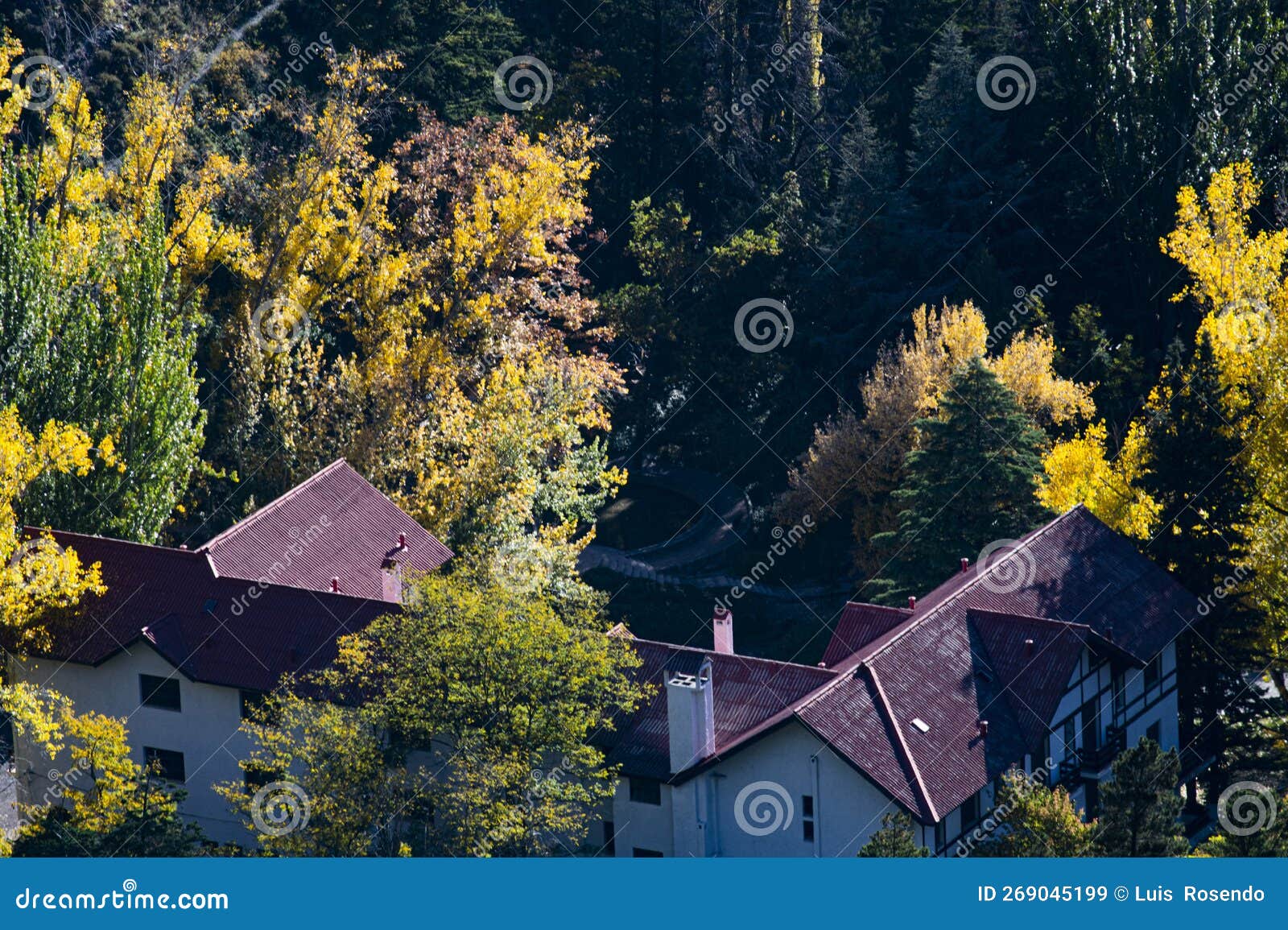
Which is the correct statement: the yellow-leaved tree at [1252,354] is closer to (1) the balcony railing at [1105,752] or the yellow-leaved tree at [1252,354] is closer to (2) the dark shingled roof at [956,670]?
(2) the dark shingled roof at [956,670]

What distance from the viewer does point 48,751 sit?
45375 mm

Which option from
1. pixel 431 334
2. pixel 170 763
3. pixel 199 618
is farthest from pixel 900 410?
pixel 170 763

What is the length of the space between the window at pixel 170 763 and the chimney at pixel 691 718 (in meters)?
12.4

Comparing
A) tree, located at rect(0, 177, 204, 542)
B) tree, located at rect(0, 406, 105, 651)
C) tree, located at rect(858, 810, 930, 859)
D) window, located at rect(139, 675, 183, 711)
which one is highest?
tree, located at rect(0, 177, 204, 542)

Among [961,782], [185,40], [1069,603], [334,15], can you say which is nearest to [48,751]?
[961,782]

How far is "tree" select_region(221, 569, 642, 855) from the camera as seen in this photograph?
38125 millimetres

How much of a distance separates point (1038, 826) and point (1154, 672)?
1360 centimetres

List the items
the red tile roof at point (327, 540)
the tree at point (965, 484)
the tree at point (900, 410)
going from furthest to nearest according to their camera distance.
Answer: the tree at point (900, 410) < the tree at point (965, 484) < the red tile roof at point (327, 540)

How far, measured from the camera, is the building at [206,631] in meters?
44.8

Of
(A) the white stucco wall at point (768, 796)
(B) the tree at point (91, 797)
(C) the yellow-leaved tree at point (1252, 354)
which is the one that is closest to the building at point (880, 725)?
(A) the white stucco wall at point (768, 796)

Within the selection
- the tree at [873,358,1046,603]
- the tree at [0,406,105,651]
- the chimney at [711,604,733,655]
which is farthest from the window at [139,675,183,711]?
the tree at [873,358,1046,603]

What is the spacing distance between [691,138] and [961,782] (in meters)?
45.4

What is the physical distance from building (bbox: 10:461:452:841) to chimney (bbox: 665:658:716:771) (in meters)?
7.49

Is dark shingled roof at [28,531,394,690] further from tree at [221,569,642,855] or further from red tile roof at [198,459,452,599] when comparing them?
tree at [221,569,642,855]
